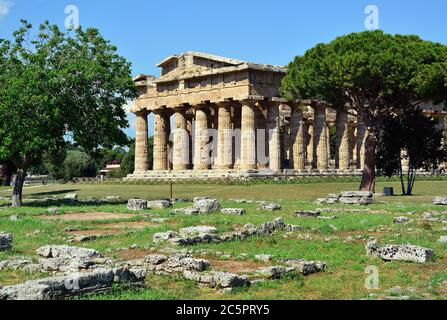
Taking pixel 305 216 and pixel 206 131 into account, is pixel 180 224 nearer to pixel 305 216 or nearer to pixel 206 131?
pixel 305 216

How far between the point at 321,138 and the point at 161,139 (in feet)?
66.5

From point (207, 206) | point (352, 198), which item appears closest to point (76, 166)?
point (352, 198)

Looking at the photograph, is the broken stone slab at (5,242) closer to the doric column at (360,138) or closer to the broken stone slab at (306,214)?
the broken stone slab at (306,214)

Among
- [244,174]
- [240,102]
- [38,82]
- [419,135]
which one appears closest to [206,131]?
[240,102]

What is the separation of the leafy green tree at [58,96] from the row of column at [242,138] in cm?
2681

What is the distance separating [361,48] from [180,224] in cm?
2515

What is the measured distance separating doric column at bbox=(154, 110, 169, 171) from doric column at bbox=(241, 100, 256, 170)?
14.7 m

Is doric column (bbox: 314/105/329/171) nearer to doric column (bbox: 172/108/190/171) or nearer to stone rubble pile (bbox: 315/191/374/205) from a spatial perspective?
doric column (bbox: 172/108/190/171)

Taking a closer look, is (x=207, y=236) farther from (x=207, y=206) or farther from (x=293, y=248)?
(x=207, y=206)

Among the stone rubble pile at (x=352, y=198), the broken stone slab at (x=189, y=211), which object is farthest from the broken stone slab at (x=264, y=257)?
the stone rubble pile at (x=352, y=198)

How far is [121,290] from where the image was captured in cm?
1109

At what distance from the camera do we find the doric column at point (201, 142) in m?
68.3

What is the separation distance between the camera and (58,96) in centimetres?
3541

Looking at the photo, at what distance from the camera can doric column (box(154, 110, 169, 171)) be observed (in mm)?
74938
